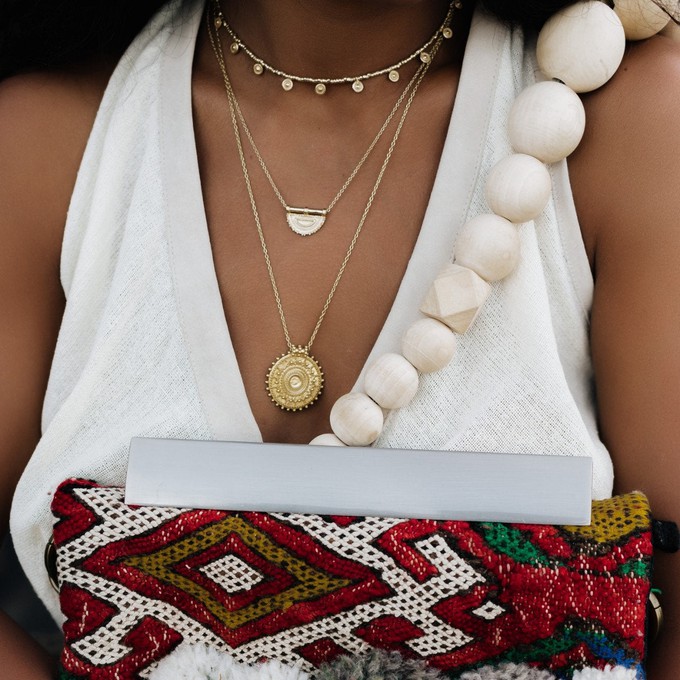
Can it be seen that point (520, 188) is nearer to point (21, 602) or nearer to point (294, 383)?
point (294, 383)

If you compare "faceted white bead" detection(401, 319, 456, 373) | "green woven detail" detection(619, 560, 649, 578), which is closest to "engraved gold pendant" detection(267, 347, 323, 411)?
"faceted white bead" detection(401, 319, 456, 373)

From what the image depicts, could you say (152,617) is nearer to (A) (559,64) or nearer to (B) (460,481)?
(B) (460,481)

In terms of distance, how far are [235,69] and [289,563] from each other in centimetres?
64

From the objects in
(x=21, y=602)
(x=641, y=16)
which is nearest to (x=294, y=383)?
(x=641, y=16)

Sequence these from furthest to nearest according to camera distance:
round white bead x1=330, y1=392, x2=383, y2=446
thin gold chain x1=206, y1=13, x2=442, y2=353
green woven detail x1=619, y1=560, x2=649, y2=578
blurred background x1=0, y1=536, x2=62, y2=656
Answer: blurred background x1=0, y1=536, x2=62, y2=656, thin gold chain x1=206, y1=13, x2=442, y2=353, round white bead x1=330, y1=392, x2=383, y2=446, green woven detail x1=619, y1=560, x2=649, y2=578

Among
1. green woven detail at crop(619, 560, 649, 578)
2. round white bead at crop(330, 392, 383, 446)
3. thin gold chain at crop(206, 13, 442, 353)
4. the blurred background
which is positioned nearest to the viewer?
green woven detail at crop(619, 560, 649, 578)

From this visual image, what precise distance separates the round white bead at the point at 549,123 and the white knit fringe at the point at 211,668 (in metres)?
0.57

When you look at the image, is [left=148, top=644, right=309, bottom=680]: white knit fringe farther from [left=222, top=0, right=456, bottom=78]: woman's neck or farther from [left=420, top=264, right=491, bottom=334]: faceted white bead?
[left=222, top=0, right=456, bottom=78]: woman's neck

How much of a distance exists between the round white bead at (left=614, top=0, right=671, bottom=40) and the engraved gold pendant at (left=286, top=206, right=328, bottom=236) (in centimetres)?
38

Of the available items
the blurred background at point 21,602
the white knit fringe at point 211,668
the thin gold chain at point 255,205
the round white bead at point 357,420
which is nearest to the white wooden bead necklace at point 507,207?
the round white bead at point 357,420

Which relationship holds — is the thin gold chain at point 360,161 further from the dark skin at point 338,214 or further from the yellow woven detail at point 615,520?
the yellow woven detail at point 615,520

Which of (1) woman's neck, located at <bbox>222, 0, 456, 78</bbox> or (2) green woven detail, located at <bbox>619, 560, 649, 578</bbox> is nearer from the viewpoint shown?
(2) green woven detail, located at <bbox>619, 560, 649, 578</bbox>

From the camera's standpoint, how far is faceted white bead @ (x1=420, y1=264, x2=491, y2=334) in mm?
983

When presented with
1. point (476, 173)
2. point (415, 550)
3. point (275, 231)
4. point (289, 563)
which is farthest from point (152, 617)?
point (476, 173)
